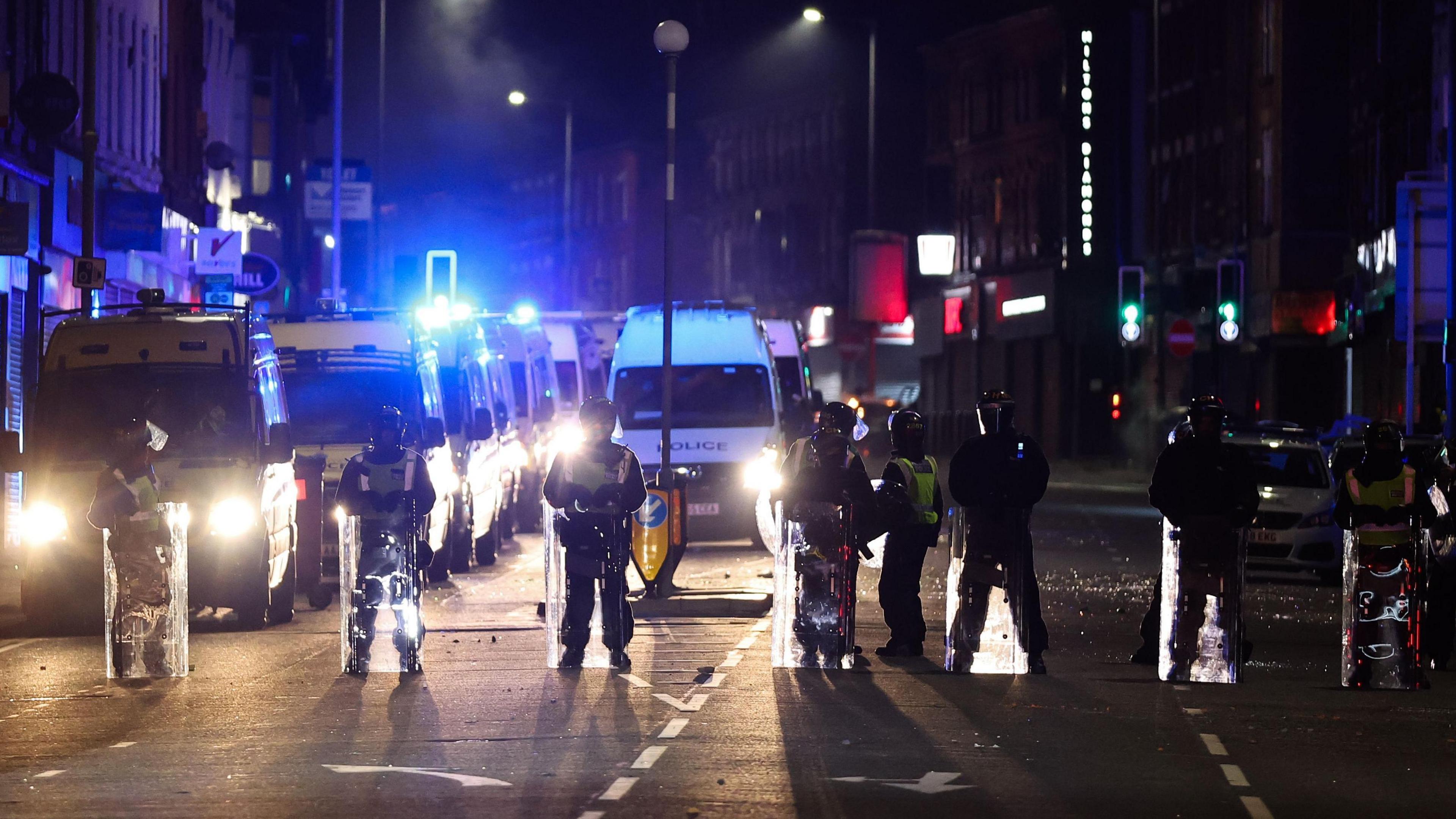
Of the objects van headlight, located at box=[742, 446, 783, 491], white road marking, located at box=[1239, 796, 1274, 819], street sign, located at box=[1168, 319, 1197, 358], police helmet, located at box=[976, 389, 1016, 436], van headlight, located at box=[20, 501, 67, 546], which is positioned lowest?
white road marking, located at box=[1239, 796, 1274, 819]

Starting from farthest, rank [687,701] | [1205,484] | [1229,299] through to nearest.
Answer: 1. [1229,299]
2. [1205,484]
3. [687,701]

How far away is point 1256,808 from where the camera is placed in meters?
10.2

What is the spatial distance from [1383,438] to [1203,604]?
1503mm

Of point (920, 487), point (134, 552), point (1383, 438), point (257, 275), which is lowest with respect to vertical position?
point (134, 552)

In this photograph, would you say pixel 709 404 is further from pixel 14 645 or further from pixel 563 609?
pixel 563 609

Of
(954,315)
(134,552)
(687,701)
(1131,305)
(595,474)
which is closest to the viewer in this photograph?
(687,701)

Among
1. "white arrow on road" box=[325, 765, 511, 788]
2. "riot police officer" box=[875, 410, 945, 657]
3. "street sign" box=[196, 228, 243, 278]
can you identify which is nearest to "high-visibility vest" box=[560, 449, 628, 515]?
"riot police officer" box=[875, 410, 945, 657]

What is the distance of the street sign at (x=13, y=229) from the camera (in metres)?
26.2

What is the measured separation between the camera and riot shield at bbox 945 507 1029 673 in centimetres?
1547

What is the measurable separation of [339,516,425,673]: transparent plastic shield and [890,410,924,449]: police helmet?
336cm

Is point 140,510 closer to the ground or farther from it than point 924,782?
farther from it

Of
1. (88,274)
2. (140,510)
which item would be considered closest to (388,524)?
(140,510)

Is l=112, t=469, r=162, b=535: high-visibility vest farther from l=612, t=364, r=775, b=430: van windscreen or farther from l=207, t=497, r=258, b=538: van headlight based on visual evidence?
l=612, t=364, r=775, b=430: van windscreen

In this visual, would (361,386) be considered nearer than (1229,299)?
Yes
